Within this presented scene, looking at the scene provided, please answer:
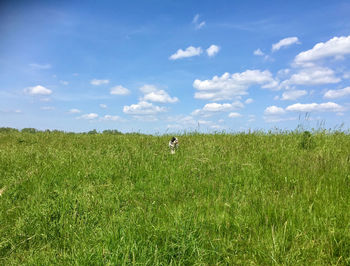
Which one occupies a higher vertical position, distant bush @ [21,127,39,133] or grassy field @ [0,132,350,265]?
distant bush @ [21,127,39,133]

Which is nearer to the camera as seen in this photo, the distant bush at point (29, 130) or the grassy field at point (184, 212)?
the grassy field at point (184, 212)

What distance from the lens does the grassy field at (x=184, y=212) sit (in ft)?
7.86

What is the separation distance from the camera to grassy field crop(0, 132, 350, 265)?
2395 mm

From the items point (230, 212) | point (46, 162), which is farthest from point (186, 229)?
point (46, 162)

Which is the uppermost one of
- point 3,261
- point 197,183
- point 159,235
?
point 197,183

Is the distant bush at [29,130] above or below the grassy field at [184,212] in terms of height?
above

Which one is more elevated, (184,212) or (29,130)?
(29,130)

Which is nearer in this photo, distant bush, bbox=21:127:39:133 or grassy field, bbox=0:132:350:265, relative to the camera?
grassy field, bbox=0:132:350:265

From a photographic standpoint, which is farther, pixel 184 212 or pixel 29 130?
pixel 29 130

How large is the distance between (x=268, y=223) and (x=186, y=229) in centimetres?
100

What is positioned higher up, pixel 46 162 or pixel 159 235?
pixel 46 162

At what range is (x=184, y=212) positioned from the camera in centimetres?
292

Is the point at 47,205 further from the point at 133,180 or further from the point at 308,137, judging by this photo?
the point at 308,137

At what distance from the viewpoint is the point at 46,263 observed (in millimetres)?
2371
